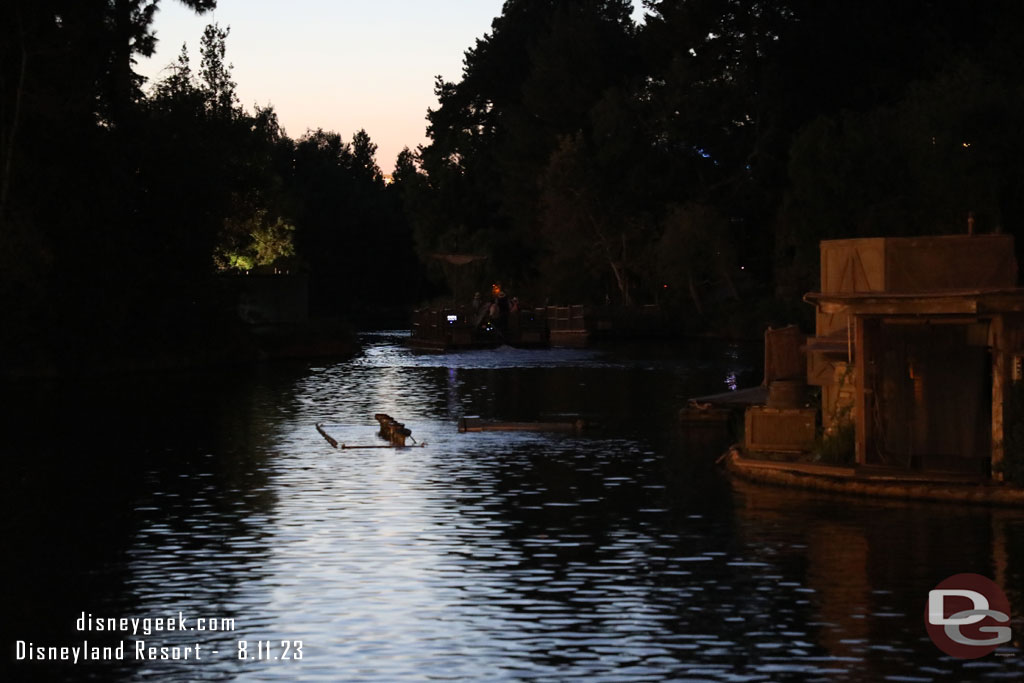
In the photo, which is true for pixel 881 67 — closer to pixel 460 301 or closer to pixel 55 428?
pixel 460 301

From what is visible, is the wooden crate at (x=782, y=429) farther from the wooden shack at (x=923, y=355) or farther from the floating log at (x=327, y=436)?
the floating log at (x=327, y=436)

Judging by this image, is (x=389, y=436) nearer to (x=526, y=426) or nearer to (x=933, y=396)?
(x=526, y=426)

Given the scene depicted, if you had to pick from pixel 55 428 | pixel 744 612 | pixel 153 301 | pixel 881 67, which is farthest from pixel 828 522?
pixel 881 67

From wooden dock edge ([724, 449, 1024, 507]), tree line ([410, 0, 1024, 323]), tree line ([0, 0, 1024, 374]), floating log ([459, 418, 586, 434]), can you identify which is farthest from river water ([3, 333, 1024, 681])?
tree line ([410, 0, 1024, 323])

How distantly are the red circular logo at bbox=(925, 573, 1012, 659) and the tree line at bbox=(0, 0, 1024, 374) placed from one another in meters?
38.3

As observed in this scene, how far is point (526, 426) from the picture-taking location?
3588cm

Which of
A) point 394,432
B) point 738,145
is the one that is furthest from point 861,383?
point 738,145

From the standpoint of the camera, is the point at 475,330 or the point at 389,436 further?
the point at 475,330

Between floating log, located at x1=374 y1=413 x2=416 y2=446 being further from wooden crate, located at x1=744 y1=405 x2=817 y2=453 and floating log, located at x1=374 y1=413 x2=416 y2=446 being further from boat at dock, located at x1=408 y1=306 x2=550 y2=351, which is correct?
boat at dock, located at x1=408 y1=306 x2=550 y2=351

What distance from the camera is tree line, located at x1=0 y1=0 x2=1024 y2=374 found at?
194 feet

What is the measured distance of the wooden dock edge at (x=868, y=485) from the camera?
2309 cm

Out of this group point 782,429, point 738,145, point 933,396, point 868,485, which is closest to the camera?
point 868,485

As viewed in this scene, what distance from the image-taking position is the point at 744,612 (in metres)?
16.5

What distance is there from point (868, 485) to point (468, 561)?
24.3ft
